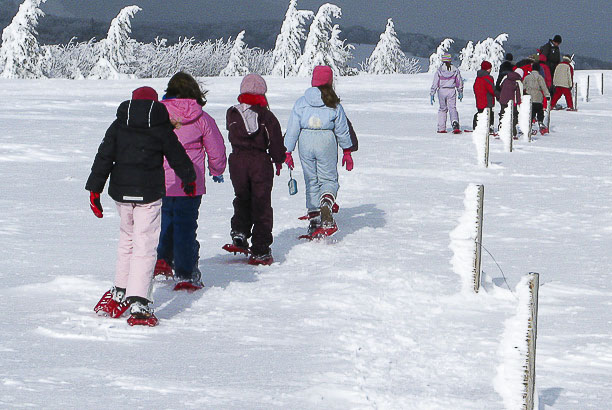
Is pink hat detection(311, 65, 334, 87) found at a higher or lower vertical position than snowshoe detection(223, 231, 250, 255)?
higher

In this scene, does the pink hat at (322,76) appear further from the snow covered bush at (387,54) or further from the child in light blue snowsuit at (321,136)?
the snow covered bush at (387,54)

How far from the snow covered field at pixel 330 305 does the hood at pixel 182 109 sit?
135 centimetres

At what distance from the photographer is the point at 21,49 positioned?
167ft

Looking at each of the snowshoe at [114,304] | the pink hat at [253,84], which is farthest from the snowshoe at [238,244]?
the snowshoe at [114,304]

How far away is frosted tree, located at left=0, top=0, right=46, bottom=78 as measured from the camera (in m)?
50.7

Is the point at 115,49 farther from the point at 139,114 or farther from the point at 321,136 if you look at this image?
the point at 139,114

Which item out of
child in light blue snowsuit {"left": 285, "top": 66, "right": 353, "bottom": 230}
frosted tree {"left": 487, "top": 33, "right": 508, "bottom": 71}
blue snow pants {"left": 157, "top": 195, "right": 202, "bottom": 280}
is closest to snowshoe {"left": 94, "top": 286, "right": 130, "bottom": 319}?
blue snow pants {"left": 157, "top": 195, "right": 202, "bottom": 280}

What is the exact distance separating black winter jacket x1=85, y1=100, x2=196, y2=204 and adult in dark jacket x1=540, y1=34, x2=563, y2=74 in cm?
2102

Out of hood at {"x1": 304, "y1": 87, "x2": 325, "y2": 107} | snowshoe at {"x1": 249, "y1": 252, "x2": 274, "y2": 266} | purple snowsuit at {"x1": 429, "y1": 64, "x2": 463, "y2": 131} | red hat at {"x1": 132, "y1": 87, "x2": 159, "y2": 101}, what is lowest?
snowshoe at {"x1": 249, "y1": 252, "x2": 274, "y2": 266}

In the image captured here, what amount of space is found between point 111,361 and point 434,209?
278 inches

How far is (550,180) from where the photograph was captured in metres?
14.6

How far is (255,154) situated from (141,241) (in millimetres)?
2441

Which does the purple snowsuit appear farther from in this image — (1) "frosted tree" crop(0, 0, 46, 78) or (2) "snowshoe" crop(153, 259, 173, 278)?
(1) "frosted tree" crop(0, 0, 46, 78)

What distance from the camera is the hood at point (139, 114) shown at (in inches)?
235
